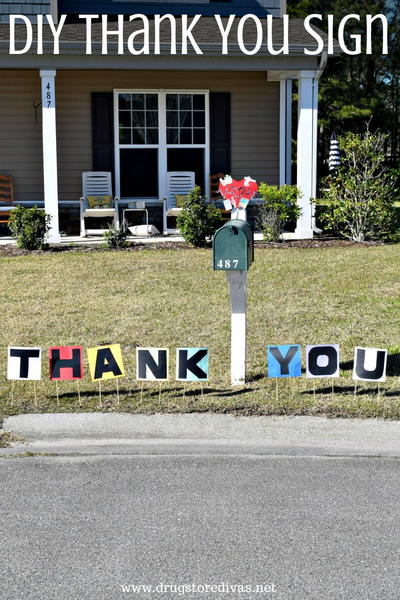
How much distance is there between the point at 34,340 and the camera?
8148mm

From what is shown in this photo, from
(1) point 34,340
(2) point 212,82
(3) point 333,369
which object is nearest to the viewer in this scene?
(3) point 333,369

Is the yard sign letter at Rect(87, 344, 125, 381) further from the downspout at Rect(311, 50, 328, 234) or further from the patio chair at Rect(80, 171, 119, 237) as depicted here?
the patio chair at Rect(80, 171, 119, 237)

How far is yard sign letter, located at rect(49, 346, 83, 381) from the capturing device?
6.26m

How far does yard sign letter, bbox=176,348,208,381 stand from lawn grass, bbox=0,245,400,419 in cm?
24

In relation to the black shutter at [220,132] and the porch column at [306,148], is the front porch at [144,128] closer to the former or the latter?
the black shutter at [220,132]


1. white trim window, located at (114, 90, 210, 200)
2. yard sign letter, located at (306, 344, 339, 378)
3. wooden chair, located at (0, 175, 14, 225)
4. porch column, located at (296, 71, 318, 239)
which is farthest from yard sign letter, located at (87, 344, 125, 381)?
white trim window, located at (114, 90, 210, 200)

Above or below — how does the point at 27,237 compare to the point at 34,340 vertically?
above

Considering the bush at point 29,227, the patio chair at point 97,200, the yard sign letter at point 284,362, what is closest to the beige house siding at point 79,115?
the patio chair at point 97,200

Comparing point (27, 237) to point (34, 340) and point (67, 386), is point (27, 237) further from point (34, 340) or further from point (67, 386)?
point (67, 386)

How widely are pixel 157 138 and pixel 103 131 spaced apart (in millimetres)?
1084

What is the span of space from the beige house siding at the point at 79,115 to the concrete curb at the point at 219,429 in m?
11.3

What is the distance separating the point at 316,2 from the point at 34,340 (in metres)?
31.6

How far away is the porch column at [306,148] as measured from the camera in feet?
48.0

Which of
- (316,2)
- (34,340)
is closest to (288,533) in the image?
(34,340)
